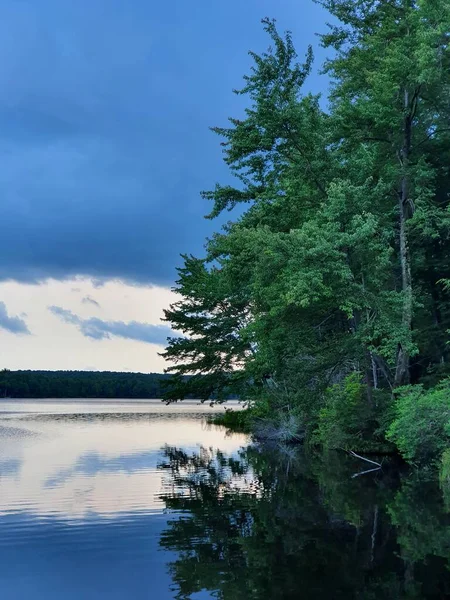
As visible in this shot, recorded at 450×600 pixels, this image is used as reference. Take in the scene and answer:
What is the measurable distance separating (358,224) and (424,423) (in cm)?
781

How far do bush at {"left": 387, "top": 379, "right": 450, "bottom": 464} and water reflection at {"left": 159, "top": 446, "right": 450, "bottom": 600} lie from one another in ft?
4.75

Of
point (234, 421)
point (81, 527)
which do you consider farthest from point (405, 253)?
point (234, 421)

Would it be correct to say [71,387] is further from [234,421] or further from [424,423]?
[424,423]

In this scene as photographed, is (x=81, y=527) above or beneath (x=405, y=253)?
beneath

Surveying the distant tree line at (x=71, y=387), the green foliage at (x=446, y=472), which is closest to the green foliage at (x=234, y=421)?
the green foliage at (x=446, y=472)

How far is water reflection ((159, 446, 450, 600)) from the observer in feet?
31.9

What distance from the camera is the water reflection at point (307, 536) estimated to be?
9.73 meters

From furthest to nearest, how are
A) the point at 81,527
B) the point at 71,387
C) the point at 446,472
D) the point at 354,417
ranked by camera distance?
the point at 71,387 → the point at 354,417 → the point at 446,472 → the point at 81,527

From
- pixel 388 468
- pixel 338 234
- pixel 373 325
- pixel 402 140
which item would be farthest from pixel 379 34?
pixel 388 468

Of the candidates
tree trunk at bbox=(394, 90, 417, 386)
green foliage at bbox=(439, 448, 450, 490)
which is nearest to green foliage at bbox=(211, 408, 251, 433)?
tree trunk at bbox=(394, 90, 417, 386)

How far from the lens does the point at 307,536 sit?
13.0m

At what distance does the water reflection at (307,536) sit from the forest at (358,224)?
441 centimetres

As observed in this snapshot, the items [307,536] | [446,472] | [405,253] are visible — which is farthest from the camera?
[405,253]

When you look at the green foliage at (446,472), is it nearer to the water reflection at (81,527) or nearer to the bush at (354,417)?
the bush at (354,417)
